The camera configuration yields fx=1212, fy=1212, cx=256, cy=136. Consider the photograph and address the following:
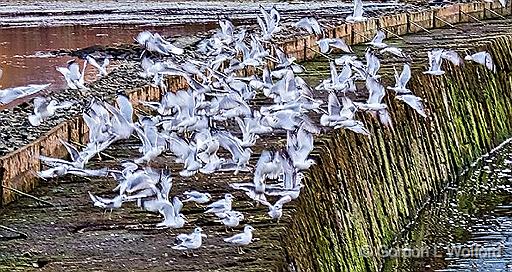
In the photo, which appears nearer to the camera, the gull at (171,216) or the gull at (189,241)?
the gull at (189,241)

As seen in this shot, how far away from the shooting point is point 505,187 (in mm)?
9523

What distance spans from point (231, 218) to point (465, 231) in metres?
3.71

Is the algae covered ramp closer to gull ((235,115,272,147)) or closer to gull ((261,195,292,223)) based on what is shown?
gull ((261,195,292,223))

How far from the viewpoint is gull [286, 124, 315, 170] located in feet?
18.3

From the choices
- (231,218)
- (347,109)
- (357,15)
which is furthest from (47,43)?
(231,218)

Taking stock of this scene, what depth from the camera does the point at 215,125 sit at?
272 inches

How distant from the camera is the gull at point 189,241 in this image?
Answer: 14.7 ft

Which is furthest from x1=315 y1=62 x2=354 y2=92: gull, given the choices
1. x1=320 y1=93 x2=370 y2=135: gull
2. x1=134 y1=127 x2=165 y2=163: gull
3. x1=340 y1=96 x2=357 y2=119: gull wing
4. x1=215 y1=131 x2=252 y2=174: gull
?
x1=134 y1=127 x2=165 y2=163: gull

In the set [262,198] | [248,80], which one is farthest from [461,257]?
[262,198]

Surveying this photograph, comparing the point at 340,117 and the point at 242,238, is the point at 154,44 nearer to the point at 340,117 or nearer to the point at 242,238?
the point at 340,117

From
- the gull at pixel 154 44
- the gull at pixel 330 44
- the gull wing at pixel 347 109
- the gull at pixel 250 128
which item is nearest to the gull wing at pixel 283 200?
the gull at pixel 250 128

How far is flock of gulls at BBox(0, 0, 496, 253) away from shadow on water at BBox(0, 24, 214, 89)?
10.3 feet

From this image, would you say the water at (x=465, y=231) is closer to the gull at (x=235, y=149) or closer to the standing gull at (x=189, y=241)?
the gull at (x=235, y=149)

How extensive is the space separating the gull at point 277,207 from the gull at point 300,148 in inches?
17.5
